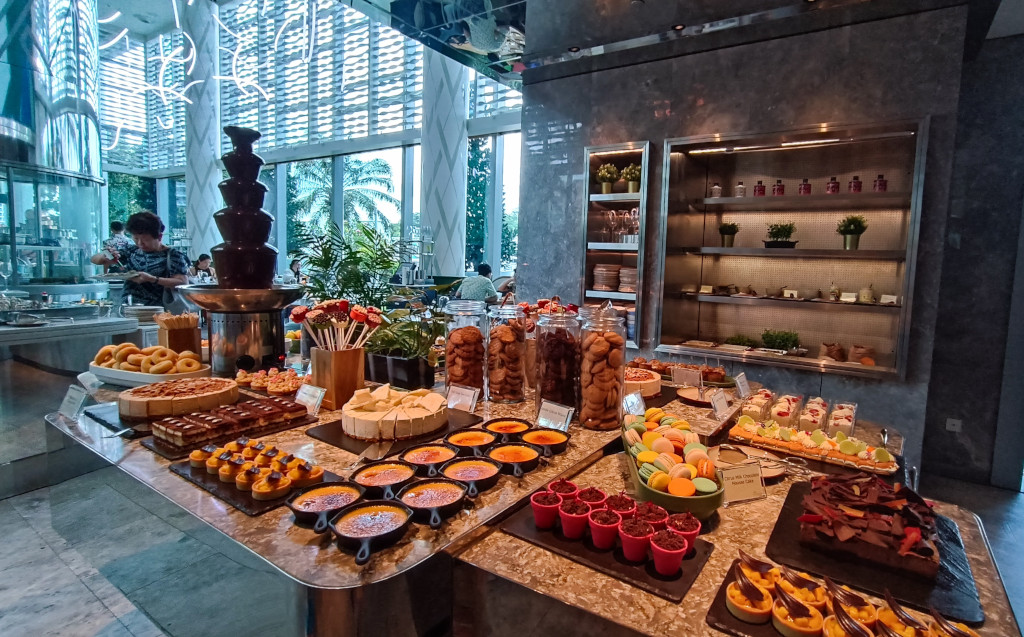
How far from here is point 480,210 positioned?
780cm

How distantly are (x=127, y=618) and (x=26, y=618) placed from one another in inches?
14.8

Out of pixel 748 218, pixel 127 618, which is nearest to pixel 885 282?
pixel 748 218

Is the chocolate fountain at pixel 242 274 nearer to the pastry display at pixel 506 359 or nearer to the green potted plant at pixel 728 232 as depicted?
the pastry display at pixel 506 359

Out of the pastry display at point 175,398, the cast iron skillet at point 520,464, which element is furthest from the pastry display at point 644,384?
the pastry display at point 175,398

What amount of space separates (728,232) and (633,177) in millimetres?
851

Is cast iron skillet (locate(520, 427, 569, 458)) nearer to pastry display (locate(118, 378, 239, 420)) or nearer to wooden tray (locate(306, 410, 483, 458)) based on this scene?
wooden tray (locate(306, 410, 483, 458))

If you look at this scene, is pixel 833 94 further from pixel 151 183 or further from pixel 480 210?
Answer: pixel 151 183

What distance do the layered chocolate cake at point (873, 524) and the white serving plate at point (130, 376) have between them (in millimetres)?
2117

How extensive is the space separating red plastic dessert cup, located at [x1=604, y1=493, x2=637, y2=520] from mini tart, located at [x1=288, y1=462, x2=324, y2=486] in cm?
66

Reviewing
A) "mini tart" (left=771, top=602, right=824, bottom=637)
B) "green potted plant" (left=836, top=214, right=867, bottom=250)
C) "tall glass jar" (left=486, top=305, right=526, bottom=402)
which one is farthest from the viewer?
"green potted plant" (left=836, top=214, right=867, bottom=250)

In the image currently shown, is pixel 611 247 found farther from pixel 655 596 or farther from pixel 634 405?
pixel 655 596

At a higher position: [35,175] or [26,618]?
[35,175]

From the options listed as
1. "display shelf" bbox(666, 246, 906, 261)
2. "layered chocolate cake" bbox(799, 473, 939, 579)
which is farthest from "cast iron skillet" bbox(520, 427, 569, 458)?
"display shelf" bbox(666, 246, 906, 261)

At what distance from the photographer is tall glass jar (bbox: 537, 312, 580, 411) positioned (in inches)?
68.1
